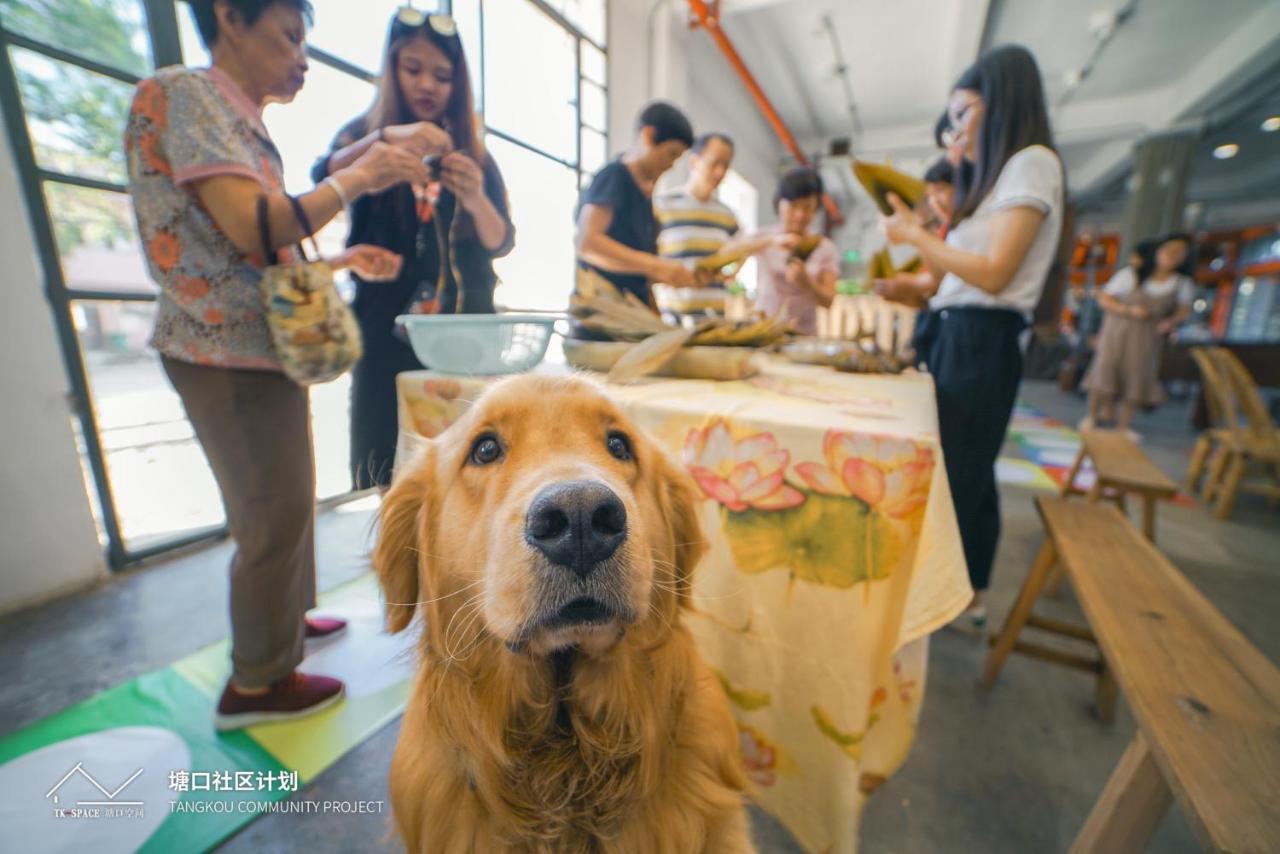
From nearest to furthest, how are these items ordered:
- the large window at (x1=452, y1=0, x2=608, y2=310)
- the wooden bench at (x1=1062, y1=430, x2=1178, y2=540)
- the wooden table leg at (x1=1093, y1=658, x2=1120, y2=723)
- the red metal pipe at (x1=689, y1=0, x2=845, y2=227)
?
the large window at (x1=452, y1=0, x2=608, y2=310), the wooden table leg at (x1=1093, y1=658, x2=1120, y2=723), the wooden bench at (x1=1062, y1=430, x2=1178, y2=540), the red metal pipe at (x1=689, y1=0, x2=845, y2=227)

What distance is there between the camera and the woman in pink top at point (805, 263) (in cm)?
312

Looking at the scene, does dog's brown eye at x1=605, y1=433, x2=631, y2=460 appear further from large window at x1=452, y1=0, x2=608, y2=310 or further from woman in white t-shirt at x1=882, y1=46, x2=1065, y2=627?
woman in white t-shirt at x1=882, y1=46, x2=1065, y2=627

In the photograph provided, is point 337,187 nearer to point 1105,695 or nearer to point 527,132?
point 527,132

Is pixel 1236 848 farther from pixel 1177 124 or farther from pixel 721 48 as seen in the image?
pixel 1177 124

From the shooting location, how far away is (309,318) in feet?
3.55

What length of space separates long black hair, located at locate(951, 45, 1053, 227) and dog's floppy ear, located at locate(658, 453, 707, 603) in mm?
1614

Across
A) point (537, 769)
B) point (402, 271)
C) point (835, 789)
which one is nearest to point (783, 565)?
point (835, 789)

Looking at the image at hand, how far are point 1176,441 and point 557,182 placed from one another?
29.6ft

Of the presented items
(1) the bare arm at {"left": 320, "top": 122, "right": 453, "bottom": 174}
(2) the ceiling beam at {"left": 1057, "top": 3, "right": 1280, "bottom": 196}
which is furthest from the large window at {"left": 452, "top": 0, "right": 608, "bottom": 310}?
(2) the ceiling beam at {"left": 1057, "top": 3, "right": 1280, "bottom": 196}

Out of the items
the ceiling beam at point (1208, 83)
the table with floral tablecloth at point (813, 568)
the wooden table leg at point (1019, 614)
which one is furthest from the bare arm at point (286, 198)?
the ceiling beam at point (1208, 83)

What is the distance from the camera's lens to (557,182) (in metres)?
1.47

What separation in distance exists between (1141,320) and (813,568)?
7.48 meters

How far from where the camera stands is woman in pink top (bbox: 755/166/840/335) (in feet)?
10.2

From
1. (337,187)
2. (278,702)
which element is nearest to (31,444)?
(278,702)
